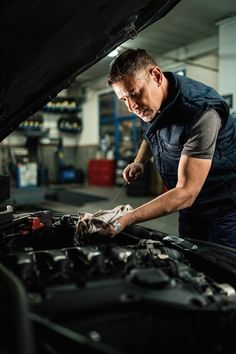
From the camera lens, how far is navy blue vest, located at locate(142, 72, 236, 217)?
4.93 feet

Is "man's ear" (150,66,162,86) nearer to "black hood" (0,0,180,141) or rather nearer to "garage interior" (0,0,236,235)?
"black hood" (0,0,180,141)

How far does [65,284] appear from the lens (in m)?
0.82

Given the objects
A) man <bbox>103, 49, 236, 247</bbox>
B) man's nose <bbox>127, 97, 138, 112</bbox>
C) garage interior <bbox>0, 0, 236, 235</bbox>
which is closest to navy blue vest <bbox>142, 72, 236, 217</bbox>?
man <bbox>103, 49, 236, 247</bbox>

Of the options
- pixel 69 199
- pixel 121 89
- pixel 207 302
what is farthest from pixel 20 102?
pixel 69 199

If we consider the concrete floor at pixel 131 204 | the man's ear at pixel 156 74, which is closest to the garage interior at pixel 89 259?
the man's ear at pixel 156 74

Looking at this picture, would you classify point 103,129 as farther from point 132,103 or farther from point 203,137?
point 203,137

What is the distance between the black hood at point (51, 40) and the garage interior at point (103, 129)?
55.1 inches

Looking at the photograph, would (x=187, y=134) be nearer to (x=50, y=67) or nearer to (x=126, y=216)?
(x=126, y=216)

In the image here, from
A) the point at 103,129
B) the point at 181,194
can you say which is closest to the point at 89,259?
the point at 181,194

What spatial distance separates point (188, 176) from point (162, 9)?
2.32 ft

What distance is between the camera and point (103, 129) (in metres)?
10.4

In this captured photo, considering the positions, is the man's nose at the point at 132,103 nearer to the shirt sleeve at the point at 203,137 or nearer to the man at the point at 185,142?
the man at the point at 185,142

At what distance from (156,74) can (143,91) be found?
12 cm

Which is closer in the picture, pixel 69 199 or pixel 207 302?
pixel 207 302
